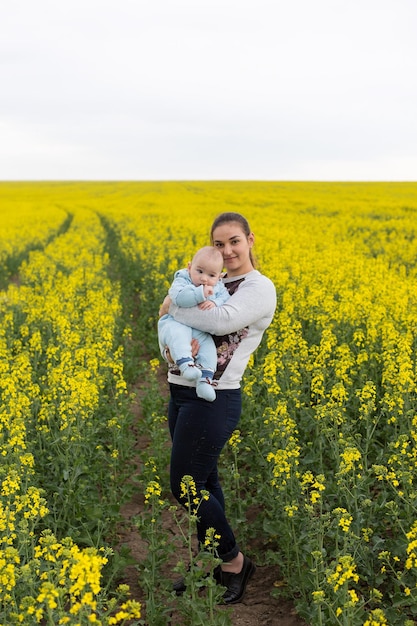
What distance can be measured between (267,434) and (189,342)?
238 centimetres

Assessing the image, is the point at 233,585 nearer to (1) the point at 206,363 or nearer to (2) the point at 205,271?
(1) the point at 206,363

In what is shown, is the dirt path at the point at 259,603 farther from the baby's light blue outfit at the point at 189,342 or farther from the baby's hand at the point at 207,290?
the baby's hand at the point at 207,290

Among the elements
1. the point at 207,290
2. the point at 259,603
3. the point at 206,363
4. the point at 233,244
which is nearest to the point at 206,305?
the point at 207,290

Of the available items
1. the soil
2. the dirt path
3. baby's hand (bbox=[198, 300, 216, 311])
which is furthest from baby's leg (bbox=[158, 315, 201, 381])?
the dirt path

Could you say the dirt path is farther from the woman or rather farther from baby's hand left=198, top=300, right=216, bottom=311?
baby's hand left=198, top=300, right=216, bottom=311

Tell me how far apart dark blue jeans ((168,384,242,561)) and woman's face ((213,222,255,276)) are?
0.80 metres

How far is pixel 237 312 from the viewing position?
3.78 metres

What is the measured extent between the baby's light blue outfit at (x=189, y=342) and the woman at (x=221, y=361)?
61 mm

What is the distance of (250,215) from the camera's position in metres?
26.1

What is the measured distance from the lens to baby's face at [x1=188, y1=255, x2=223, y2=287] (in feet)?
12.5

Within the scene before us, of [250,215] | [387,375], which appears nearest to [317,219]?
[250,215]

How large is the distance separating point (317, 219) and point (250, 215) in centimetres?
293

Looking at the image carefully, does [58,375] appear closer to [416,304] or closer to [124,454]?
[124,454]

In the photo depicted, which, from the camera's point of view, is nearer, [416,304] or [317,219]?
[416,304]
